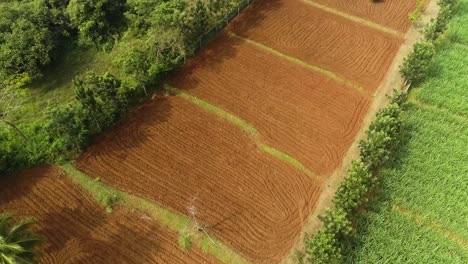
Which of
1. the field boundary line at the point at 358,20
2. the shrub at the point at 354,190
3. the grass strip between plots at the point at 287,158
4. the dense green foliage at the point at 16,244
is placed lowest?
the grass strip between plots at the point at 287,158

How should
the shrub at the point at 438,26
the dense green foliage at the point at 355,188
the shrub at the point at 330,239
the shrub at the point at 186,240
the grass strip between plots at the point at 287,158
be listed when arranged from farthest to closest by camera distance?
the shrub at the point at 438,26 < the grass strip between plots at the point at 287,158 < the shrub at the point at 186,240 < the dense green foliage at the point at 355,188 < the shrub at the point at 330,239

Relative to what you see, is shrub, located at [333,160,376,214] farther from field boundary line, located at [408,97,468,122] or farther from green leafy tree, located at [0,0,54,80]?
green leafy tree, located at [0,0,54,80]

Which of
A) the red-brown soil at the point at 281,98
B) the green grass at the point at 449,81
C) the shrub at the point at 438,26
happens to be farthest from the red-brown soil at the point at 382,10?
the red-brown soil at the point at 281,98

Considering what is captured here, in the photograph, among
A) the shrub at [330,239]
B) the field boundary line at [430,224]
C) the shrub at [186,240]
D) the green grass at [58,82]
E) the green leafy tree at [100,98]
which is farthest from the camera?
the green grass at [58,82]

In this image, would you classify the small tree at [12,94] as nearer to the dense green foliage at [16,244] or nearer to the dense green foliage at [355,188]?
the dense green foliage at [16,244]

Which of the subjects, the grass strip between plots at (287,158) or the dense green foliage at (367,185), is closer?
the dense green foliage at (367,185)

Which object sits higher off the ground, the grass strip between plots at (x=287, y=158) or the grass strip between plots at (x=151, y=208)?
the grass strip between plots at (x=287, y=158)

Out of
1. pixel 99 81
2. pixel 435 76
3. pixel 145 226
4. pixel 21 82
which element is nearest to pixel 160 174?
pixel 145 226
